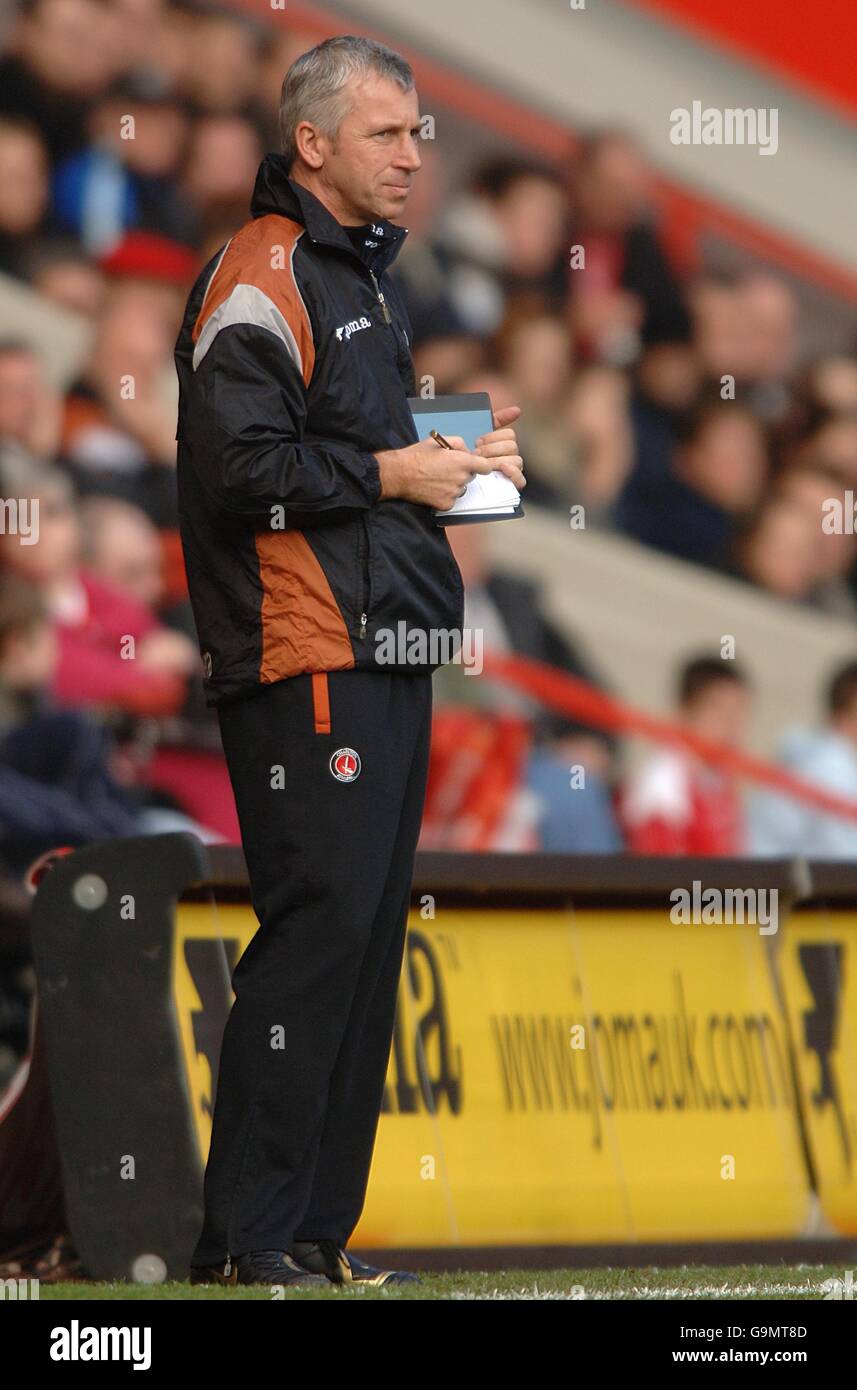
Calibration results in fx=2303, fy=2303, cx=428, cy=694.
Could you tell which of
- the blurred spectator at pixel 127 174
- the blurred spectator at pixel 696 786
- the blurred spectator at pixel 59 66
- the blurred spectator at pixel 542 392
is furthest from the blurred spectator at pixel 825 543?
the blurred spectator at pixel 59 66

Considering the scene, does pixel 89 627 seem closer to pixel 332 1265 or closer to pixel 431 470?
pixel 431 470

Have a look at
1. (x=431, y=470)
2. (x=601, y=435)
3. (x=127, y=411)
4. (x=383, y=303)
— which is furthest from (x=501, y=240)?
(x=431, y=470)

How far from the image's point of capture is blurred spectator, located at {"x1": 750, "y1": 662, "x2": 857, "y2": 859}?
30.2ft

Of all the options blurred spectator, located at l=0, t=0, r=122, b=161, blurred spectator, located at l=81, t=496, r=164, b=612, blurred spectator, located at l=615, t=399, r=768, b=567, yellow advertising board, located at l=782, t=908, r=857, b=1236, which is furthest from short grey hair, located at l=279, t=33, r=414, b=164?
blurred spectator, located at l=615, t=399, r=768, b=567

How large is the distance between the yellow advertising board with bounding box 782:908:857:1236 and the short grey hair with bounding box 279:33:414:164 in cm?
256

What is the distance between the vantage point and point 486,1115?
Result: 5.15 meters

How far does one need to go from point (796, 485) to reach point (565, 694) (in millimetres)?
1623

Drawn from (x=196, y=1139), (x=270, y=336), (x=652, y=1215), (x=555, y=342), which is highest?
(x=555, y=342)

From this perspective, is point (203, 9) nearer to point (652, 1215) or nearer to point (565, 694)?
point (565, 694)

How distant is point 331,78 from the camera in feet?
12.6

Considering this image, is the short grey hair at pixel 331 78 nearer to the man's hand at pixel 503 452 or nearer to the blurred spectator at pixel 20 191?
the man's hand at pixel 503 452

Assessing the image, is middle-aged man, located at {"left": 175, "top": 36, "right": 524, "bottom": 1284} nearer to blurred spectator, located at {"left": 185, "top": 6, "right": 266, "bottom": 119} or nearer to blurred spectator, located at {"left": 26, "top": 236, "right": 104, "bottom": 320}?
blurred spectator, located at {"left": 26, "top": 236, "right": 104, "bottom": 320}
